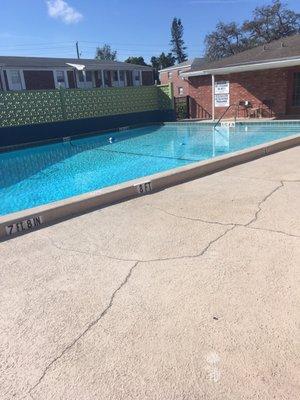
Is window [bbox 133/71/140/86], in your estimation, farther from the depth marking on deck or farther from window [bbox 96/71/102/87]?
the depth marking on deck

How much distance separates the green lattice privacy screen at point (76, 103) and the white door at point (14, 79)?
43.8 feet

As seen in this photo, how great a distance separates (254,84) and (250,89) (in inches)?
11.9

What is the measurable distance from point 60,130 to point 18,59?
16994 mm

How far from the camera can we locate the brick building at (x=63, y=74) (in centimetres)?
2742

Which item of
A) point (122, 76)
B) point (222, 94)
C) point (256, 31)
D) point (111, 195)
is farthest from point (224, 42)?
point (111, 195)

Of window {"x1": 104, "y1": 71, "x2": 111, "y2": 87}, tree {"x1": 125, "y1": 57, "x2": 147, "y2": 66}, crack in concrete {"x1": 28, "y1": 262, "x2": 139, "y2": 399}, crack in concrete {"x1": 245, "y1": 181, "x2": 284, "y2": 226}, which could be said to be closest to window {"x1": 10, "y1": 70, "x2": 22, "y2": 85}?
window {"x1": 104, "y1": 71, "x2": 111, "y2": 87}

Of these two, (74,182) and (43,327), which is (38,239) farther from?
(74,182)

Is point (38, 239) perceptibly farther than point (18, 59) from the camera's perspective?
No

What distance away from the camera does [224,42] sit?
47.5 m

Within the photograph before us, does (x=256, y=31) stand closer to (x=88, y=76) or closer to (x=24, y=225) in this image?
(x=88, y=76)

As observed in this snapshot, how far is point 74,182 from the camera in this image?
9.47 meters

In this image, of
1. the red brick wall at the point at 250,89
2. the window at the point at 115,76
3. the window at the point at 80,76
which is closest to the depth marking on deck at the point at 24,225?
the red brick wall at the point at 250,89

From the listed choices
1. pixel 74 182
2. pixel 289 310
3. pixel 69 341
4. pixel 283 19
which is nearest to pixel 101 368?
pixel 69 341

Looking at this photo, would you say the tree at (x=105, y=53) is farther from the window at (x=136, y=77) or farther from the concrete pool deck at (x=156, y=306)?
the concrete pool deck at (x=156, y=306)
